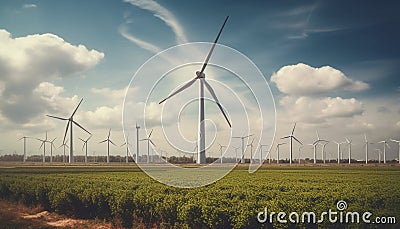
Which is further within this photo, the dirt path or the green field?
the dirt path

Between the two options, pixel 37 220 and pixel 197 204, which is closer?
pixel 197 204

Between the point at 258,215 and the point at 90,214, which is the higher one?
the point at 258,215

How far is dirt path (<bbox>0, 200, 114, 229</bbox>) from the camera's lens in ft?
68.2

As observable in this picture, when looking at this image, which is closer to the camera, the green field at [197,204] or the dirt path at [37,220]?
the green field at [197,204]

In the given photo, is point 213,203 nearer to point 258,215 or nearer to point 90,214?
point 258,215

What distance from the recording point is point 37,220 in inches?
910

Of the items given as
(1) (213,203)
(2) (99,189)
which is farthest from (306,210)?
(2) (99,189)

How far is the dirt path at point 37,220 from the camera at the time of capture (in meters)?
20.8

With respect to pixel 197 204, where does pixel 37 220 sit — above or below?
below

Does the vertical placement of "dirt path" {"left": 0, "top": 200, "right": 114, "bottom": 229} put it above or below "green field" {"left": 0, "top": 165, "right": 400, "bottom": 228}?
below

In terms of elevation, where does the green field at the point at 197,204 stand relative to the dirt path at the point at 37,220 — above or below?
above

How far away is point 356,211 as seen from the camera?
13.3m

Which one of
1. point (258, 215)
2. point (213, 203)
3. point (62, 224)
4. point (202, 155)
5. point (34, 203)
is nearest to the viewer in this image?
point (258, 215)

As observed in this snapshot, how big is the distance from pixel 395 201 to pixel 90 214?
1576 centimetres
